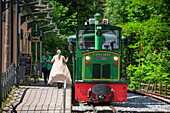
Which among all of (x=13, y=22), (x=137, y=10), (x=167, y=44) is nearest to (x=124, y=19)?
(x=137, y=10)

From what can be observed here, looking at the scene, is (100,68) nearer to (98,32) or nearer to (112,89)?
(112,89)

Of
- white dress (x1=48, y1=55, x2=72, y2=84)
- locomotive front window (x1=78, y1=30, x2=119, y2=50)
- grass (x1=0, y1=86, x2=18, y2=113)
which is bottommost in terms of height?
grass (x1=0, y1=86, x2=18, y2=113)

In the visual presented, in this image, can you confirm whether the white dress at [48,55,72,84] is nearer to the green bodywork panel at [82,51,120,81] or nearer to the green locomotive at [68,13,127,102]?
the green locomotive at [68,13,127,102]

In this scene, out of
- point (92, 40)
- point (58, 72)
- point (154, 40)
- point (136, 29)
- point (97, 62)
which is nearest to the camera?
point (97, 62)

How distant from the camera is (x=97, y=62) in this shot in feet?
44.8

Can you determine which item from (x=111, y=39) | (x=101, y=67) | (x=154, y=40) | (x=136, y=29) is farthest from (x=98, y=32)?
(x=136, y=29)

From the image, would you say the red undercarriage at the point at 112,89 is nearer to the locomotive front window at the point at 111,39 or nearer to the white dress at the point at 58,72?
the locomotive front window at the point at 111,39

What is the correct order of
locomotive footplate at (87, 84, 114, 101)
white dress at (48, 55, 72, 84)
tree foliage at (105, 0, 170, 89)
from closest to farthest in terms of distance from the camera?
locomotive footplate at (87, 84, 114, 101), white dress at (48, 55, 72, 84), tree foliage at (105, 0, 170, 89)

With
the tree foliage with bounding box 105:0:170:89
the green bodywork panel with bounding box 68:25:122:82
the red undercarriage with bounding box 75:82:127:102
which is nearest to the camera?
the red undercarriage with bounding box 75:82:127:102

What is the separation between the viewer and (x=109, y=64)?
13.7 metres

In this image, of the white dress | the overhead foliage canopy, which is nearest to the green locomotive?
the overhead foliage canopy

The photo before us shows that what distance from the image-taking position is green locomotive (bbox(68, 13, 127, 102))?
13.2 meters

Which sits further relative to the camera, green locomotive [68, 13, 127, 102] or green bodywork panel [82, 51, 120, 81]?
green bodywork panel [82, 51, 120, 81]

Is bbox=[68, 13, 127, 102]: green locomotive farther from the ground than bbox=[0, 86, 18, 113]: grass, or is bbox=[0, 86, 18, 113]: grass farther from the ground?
bbox=[68, 13, 127, 102]: green locomotive
